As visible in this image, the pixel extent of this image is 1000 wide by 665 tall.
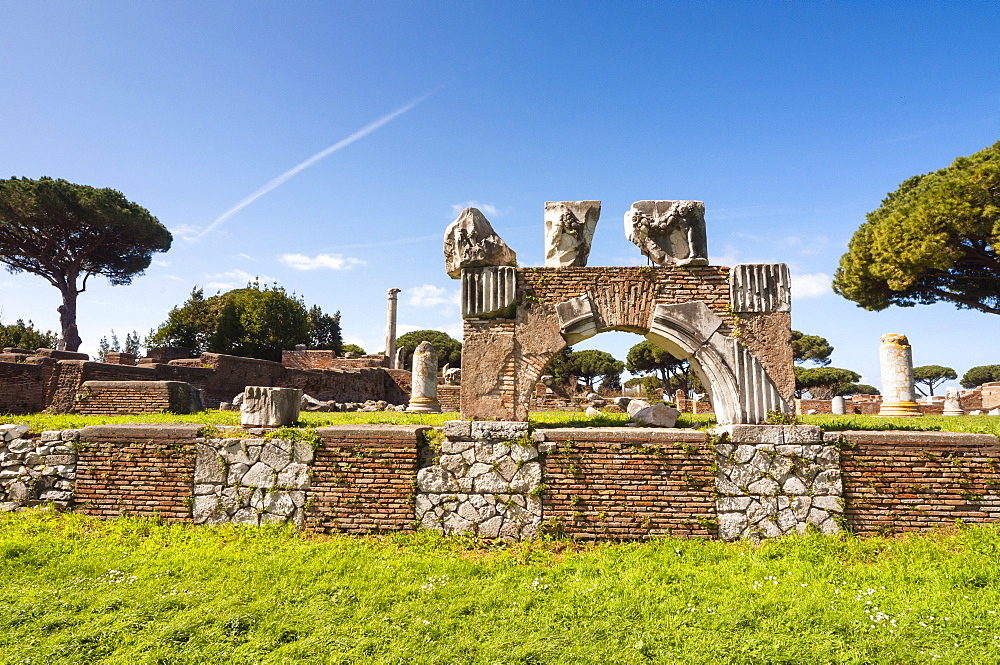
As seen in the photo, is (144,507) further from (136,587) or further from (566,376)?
(566,376)

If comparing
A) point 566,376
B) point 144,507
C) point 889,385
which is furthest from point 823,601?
point 566,376

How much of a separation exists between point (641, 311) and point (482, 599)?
138 inches

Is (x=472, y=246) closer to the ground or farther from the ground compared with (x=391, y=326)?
closer to the ground

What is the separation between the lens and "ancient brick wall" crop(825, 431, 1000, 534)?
5.41 m

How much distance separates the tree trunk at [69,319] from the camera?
2992 centimetres

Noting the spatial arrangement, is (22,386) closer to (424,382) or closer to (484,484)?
(424,382)

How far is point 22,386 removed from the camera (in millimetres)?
11375

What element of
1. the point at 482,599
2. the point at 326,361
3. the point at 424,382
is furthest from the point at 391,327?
the point at 482,599

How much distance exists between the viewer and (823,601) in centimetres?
425

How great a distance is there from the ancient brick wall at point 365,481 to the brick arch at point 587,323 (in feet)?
2.93

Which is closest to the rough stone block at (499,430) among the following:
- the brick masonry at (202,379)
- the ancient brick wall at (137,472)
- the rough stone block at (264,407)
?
the rough stone block at (264,407)

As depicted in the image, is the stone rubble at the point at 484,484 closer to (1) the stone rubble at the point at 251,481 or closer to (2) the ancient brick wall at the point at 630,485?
(2) the ancient brick wall at the point at 630,485

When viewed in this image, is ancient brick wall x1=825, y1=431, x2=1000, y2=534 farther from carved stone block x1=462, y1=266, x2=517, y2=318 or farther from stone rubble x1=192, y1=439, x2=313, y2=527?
stone rubble x1=192, y1=439, x2=313, y2=527

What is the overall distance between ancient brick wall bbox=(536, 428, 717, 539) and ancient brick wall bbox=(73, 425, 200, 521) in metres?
4.32
